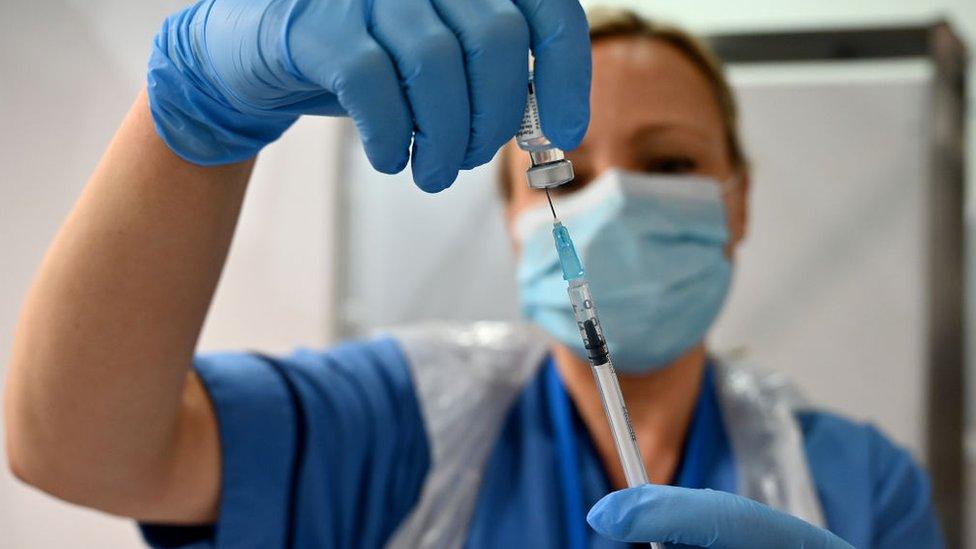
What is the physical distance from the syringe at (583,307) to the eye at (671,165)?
361 mm

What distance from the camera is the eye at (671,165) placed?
871mm

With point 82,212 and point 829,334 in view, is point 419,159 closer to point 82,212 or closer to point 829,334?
point 82,212

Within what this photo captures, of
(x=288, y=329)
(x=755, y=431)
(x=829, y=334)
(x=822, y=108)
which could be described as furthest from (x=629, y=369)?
(x=822, y=108)

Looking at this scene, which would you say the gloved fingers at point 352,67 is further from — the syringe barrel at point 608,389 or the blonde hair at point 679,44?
the blonde hair at point 679,44

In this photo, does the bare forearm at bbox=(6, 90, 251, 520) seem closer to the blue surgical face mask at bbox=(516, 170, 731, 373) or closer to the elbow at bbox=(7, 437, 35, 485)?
the elbow at bbox=(7, 437, 35, 485)

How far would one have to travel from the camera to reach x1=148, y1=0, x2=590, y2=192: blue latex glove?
442 mm

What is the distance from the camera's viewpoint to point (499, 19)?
457 mm

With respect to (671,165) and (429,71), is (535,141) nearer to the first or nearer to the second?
(429,71)

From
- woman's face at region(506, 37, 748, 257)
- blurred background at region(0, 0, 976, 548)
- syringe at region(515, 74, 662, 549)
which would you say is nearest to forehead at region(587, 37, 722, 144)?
woman's face at region(506, 37, 748, 257)

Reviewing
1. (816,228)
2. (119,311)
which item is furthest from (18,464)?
(816,228)

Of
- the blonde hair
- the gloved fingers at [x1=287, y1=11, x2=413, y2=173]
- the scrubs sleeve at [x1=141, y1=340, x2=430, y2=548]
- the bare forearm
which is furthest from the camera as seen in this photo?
the blonde hair

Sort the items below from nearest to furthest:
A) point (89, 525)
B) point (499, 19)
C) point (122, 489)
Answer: point (499, 19) < point (122, 489) < point (89, 525)

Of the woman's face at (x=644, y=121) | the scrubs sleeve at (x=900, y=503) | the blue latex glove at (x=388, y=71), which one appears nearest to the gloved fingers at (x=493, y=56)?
the blue latex glove at (x=388, y=71)

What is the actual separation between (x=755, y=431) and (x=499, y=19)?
640 millimetres
